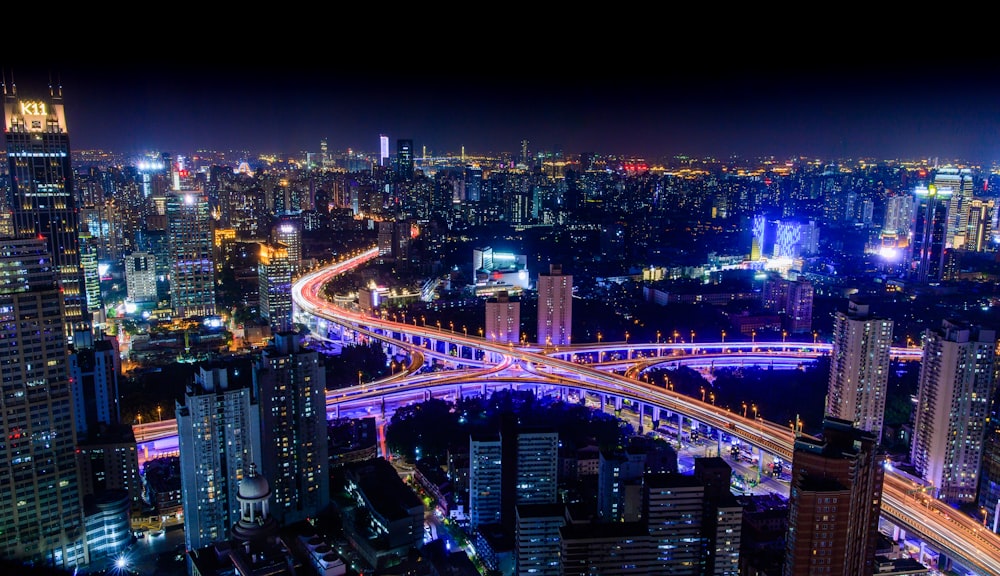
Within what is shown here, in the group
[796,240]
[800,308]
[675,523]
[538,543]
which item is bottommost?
[538,543]

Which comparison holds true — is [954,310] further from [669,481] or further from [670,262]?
[669,481]

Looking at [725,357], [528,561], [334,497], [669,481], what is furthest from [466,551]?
[725,357]

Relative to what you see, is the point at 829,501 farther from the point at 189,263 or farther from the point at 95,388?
the point at 189,263

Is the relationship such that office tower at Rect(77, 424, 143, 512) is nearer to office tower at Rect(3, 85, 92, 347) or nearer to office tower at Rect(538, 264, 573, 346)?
office tower at Rect(3, 85, 92, 347)

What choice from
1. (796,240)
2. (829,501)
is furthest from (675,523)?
(796,240)

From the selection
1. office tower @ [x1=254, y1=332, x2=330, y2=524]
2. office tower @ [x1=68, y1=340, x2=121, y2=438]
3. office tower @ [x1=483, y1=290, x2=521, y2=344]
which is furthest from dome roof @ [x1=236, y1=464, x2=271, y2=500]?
office tower @ [x1=483, y1=290, x2=521, y2=344]

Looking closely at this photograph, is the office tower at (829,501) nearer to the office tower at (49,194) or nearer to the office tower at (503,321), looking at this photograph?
the office tower at (503,321)

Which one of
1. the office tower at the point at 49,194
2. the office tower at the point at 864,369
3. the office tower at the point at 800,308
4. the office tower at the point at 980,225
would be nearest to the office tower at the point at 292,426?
the office tower at the point at 49,194
